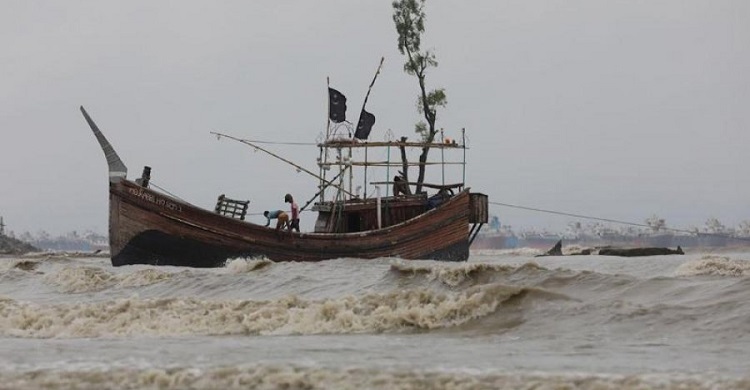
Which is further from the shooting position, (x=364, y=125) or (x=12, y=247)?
(x=12, y=247)

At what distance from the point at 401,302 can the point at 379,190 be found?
56.2ft

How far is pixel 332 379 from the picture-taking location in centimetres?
826

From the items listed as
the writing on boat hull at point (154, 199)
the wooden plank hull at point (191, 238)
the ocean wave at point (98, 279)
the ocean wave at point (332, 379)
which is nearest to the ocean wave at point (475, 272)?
the ocean wave at point (98, 279)

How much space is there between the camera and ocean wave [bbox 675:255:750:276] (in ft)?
57.7

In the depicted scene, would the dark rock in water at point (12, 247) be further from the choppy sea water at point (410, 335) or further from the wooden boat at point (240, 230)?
the choppy sea water at point (410, 335)

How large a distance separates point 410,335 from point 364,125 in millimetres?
20335

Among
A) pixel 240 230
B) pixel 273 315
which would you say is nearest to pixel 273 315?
pixel 273 315

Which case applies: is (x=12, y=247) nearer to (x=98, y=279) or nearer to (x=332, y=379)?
(x=98, y=279)

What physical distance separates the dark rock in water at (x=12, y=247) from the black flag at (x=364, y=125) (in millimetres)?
36436

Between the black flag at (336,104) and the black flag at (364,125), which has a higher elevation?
the black flag at (336,104)

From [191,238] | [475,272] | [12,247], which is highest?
[12,247]

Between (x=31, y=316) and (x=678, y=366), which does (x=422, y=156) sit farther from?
(x=678, y=366)

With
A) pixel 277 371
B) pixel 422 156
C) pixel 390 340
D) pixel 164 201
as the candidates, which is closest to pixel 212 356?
pixel 277 371

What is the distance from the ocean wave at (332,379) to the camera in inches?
309
